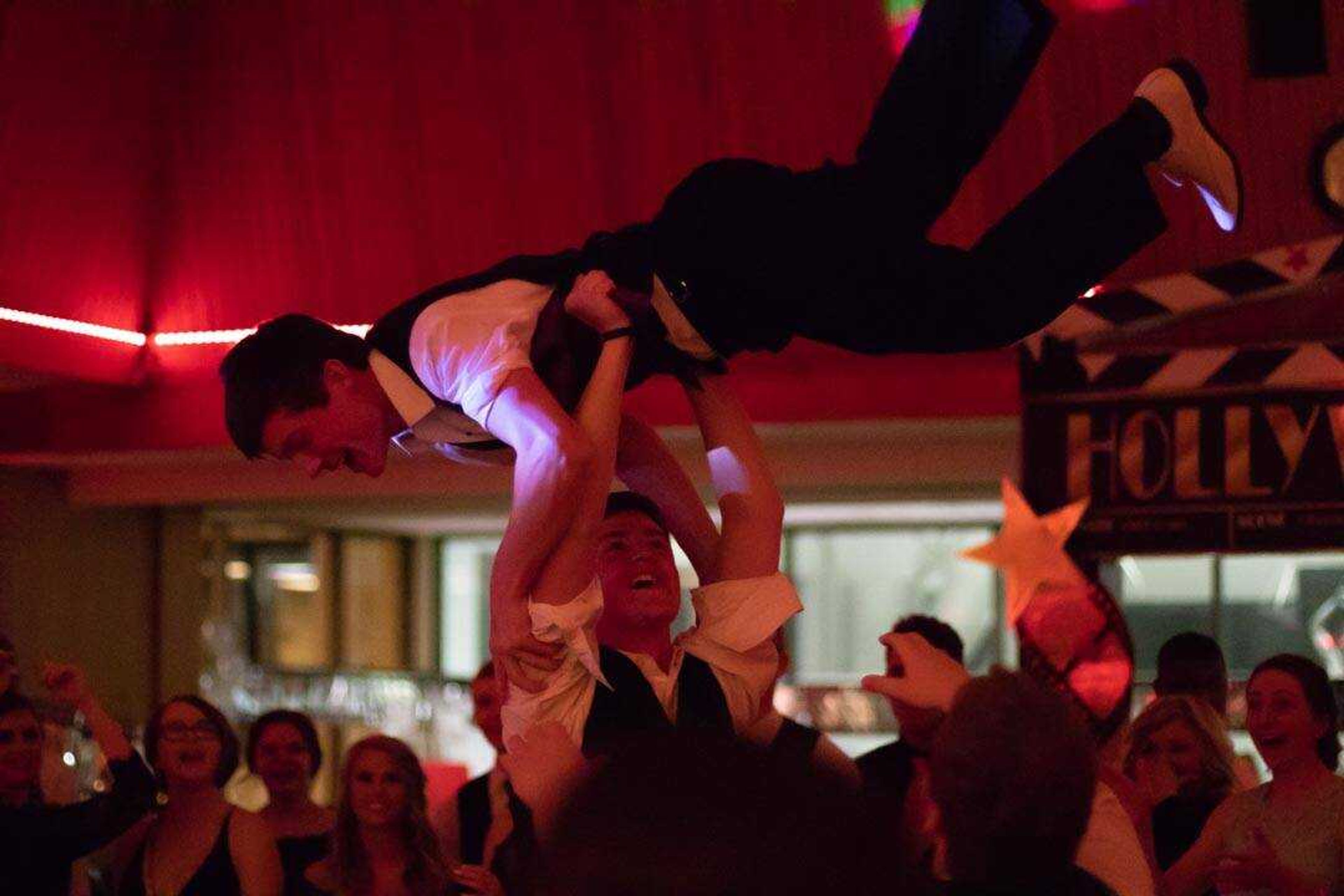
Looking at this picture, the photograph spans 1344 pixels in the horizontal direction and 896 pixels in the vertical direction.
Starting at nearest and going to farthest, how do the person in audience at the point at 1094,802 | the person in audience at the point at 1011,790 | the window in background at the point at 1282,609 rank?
the person in audience at the point at 1011,790, the person in audience at the point at 1094,802, the window in background at the point at 1282,609

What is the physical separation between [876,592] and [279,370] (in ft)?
19.5

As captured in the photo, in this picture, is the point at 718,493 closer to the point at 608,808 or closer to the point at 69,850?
A: the point at 608,808

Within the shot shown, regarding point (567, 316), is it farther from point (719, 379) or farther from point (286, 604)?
point (286, 604)

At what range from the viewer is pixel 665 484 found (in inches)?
90.7

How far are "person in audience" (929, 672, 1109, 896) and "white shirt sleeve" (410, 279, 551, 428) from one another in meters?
0.71

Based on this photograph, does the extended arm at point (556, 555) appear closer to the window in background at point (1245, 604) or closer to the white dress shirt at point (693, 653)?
the white dress shirt at point (693, 653)

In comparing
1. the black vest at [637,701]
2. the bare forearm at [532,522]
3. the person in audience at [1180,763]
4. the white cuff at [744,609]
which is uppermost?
the bare forearm at [532,522]

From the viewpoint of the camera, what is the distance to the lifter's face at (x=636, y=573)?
218 centimetres

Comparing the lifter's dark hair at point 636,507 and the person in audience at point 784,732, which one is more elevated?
the lifter's dark hair at point 636,507

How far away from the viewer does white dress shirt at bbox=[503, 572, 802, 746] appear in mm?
1972

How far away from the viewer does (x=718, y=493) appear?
2238 millimetres

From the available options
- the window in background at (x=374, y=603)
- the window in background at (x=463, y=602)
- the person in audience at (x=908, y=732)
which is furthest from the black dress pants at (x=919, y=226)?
the window in background at (x=463, y=602)

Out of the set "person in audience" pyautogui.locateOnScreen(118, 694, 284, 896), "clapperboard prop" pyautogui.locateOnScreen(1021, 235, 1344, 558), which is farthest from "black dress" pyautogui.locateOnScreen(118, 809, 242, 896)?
"clapperboard prop" pyautogui.locateOnScreen(1021, 235, 1344, 558)

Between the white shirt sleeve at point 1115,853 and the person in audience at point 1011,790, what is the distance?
27.7 inches
